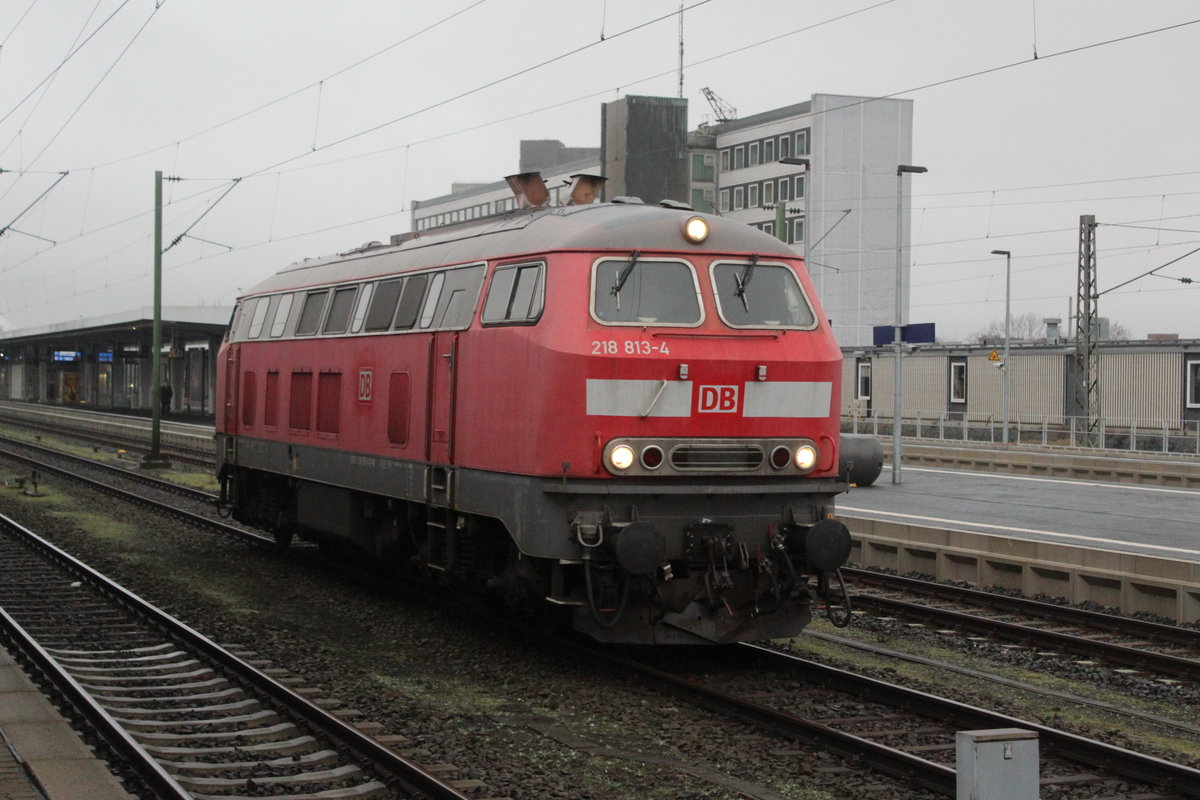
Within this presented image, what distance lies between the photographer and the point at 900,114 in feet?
254

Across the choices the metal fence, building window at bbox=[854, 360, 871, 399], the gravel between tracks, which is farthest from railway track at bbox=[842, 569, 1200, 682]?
building window at bbox=[854, 360, 871, 399]

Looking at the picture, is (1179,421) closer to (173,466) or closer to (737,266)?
(173,466)

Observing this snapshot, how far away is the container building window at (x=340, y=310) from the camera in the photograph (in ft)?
47.4

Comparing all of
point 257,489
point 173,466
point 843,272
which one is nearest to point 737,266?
point 257,489

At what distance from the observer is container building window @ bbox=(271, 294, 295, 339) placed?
16.4m

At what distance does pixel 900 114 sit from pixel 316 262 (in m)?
65.9

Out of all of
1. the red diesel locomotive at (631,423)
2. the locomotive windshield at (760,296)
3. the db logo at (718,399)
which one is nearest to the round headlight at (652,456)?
the red diesel locomotive at (631,423)

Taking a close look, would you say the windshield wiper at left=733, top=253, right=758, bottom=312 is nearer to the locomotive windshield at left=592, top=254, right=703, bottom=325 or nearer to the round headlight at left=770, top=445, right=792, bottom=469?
the locomotive windshield at left=592, top=254, right=703, bottom=325

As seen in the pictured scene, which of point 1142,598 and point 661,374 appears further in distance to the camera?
point 1142,598

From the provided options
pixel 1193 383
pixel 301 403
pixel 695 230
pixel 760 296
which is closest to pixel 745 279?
pixel 760 296

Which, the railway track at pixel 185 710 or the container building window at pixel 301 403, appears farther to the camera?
the container building window at pixel 301 403

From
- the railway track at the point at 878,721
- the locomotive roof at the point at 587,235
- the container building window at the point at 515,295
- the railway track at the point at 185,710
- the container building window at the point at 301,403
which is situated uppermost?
the locomotive roof at the point at 587,235

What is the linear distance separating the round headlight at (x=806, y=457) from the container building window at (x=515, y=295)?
236 cm

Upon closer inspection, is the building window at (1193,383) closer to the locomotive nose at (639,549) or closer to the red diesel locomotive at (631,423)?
the red diesel locomotive at (631,423)
